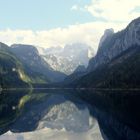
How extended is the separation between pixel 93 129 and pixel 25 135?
16.0m

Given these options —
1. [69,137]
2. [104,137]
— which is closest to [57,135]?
[69,137]

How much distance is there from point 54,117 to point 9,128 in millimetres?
31394

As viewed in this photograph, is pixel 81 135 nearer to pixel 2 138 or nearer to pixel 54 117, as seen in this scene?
pixel 2 138

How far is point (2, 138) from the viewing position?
69312 mm

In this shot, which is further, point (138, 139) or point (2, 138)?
point (2, 138)

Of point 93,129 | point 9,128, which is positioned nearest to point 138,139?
point 93,129

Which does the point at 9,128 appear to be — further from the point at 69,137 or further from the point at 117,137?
the point at 117,137

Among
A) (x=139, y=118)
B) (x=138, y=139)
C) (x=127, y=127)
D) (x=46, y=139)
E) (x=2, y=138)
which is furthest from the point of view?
(x=139, y=118)

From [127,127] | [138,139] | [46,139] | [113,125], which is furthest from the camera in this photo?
[113,125]

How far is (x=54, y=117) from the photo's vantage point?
114875 millimetres

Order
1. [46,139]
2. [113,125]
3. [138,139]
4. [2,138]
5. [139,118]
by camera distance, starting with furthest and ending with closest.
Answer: [139,118]
[113,125]
[2,138]
[46,139]
[138,139]

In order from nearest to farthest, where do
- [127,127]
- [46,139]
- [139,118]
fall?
[46,139]
[127,127]
[139,118]

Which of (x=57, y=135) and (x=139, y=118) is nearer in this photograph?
(x=57, y=135)

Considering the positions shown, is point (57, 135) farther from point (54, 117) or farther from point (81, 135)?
point (54, 117)
